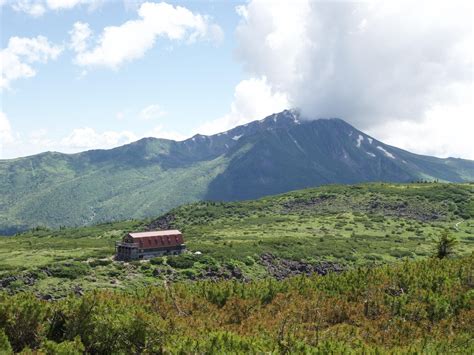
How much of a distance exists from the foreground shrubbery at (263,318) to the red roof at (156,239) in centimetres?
6111

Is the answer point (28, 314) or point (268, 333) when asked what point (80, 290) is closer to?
point (28, 314)

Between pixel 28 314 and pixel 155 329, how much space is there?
29.3 ft

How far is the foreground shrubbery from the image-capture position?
93.8 feet

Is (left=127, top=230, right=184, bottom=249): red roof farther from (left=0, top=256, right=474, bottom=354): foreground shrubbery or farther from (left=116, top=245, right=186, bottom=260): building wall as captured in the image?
(left=0, top=256, right=474, bottom=354): foreground shrubbery

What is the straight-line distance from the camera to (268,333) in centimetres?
3141

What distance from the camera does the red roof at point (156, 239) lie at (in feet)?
358

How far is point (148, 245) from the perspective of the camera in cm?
11031

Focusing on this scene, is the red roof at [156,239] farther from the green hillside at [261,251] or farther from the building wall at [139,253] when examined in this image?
the green hillside at [261,251]

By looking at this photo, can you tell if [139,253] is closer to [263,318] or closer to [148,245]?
[148,245]

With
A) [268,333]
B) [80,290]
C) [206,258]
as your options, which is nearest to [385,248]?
[206,258]

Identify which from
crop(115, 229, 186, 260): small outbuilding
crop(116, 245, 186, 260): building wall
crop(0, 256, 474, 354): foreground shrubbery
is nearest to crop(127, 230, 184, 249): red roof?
crop(115, 229, 186, 260): small outbuilding

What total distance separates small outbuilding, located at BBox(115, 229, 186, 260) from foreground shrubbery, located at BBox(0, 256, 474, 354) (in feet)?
197

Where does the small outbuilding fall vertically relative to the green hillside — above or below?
above

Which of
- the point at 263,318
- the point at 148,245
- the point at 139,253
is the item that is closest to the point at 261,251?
the point at 148,245
